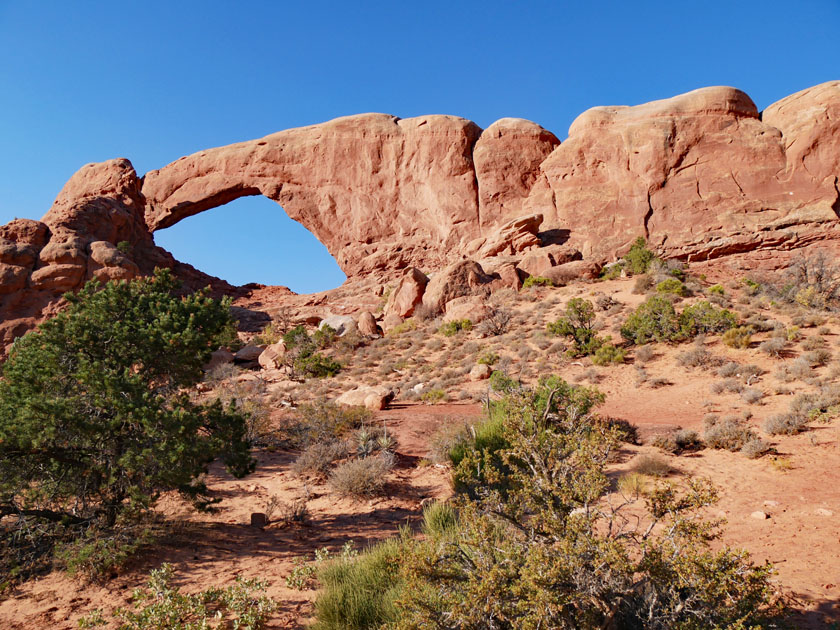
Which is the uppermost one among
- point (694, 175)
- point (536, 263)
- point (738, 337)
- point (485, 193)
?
point (485, 193)

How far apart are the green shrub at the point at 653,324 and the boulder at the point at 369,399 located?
9005mm

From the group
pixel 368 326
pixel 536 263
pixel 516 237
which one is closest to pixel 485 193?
pixel 516 237

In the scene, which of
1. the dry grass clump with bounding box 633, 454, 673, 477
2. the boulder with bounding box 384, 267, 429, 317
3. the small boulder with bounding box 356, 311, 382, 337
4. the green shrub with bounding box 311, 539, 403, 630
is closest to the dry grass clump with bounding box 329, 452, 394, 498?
the green shrub with bounding box 311, 539, 403, 630

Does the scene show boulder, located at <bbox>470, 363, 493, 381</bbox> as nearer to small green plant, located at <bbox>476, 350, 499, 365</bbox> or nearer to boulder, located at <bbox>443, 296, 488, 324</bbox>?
small green plant, located at <bbox>476, 350, 499, 365</bbox>

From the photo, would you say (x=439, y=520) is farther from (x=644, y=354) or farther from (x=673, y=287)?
(x=673, y=287)

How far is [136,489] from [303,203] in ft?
95.0

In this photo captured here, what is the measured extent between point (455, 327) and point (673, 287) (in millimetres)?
9359

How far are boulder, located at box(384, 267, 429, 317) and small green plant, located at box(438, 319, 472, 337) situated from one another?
3.38 meters

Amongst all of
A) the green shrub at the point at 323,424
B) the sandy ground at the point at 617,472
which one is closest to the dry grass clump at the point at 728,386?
the sandy ground at the point at 617,472

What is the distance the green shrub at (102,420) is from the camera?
534 centimetres

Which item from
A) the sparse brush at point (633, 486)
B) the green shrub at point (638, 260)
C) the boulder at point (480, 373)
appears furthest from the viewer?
the green shrub at point (638, 260)

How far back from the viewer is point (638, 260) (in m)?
23.2

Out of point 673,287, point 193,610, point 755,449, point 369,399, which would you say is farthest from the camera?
point 673,287

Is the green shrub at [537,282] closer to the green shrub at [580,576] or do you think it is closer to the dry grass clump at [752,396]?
the dry grass clump at [752,396]
